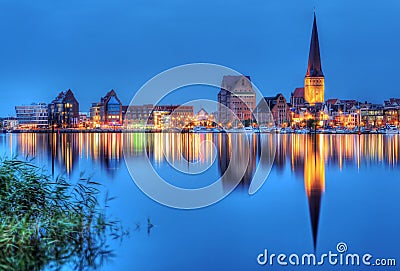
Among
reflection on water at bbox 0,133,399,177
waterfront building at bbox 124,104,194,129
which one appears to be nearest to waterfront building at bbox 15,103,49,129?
waterfront building at bbox 124,104,194,129

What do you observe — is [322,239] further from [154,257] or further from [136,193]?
[136,193]

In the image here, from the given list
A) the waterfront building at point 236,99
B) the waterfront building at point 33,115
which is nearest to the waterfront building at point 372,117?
the waterfront building at point 236,99

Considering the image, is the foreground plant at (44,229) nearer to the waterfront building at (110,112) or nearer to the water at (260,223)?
the water at (260,223)

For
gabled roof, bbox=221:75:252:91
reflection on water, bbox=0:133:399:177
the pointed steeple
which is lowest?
reflection on water, bbox=0:133:399:177

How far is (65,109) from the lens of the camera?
156000 mm

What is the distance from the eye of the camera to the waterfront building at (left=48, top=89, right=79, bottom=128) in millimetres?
153625

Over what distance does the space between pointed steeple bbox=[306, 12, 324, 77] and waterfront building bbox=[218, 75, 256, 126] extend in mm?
18850

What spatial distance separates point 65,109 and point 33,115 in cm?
1321

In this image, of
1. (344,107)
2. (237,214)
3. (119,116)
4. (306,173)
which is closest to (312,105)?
(344,107)

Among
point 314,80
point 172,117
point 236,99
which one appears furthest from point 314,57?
point 172,117

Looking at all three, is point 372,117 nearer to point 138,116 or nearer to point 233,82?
point 233,82

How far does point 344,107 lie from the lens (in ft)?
447

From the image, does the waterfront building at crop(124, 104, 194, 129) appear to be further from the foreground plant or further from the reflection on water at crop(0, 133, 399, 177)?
the foreground plant

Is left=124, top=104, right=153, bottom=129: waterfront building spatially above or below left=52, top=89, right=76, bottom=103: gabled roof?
below
